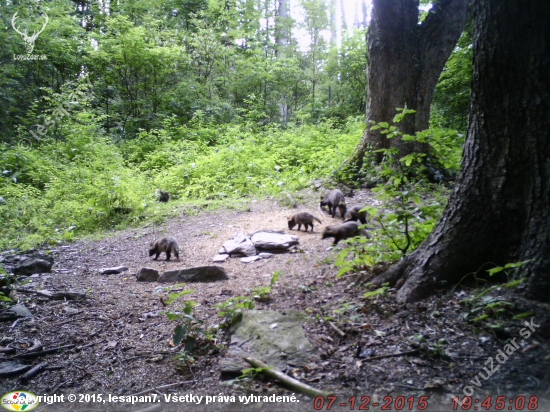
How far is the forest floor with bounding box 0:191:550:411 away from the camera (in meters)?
2.55

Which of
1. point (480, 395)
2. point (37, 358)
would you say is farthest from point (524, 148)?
point (37, 358)

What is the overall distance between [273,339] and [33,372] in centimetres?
206

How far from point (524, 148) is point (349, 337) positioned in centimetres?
215

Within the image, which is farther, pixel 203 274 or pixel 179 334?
pixel 203 274

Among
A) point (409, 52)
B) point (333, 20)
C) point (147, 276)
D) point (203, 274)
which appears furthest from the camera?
point (333, 20)

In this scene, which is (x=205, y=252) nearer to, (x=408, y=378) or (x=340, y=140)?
(x=408, y=378)

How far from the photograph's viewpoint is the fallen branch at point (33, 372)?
3164mm

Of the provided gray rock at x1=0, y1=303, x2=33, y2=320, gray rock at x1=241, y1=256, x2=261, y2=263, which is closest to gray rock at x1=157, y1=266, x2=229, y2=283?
gray rock at x1=241, y1=256, x2=261, y2=263

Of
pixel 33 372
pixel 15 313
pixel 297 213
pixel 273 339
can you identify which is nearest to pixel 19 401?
pixel 33 372

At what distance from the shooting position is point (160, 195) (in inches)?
501

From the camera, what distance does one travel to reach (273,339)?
3.30 m

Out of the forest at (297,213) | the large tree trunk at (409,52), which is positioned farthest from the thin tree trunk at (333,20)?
the large tree trunk at (409,52)

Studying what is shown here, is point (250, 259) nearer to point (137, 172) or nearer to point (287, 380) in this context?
point (287, 380)

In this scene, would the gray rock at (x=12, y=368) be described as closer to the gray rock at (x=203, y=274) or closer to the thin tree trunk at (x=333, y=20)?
the gray rock at (x=203, y=274)
